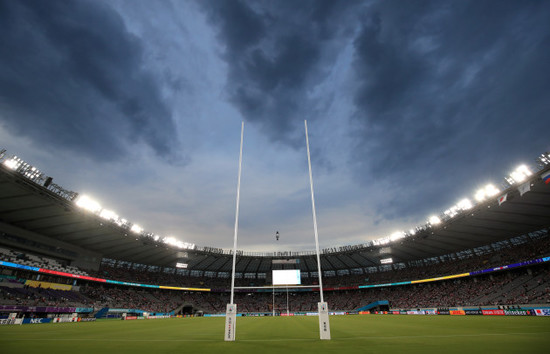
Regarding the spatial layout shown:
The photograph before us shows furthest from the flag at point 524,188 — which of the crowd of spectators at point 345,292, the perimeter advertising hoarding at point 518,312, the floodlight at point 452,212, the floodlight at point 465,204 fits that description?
the crowd of spectators at point 345,292

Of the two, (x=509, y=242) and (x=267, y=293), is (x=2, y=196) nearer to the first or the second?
(x=267, y=293)

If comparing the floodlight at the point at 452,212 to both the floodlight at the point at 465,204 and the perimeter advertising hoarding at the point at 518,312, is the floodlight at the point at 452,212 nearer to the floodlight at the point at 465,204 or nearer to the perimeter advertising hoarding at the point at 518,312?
the floodlight at the point at 465,204

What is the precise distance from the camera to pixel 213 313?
64.9 metres

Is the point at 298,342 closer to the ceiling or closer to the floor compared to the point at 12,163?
closer to the floor

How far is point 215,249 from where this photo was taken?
63250 millimetres

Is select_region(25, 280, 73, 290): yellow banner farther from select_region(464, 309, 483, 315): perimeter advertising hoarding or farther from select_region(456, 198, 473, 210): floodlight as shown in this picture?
select_region(464, 309, 483, 315): perimeter advertising hoarding

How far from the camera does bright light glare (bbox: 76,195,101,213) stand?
34.8m

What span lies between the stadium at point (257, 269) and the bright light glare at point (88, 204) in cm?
24

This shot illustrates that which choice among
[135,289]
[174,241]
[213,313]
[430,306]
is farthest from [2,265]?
[430,306]

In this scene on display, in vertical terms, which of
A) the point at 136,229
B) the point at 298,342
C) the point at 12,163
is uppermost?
the point at 12,163

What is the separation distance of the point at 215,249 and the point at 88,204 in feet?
109

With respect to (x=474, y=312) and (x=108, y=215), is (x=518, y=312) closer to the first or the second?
(x=474, y=312)

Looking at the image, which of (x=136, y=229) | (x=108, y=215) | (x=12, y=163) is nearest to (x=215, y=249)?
(x=136, y=229)

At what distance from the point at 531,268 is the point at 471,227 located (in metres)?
10.7
